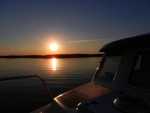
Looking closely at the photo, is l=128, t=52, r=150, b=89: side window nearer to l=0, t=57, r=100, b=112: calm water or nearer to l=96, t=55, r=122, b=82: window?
l=96, t=55, r=122, b=82: window

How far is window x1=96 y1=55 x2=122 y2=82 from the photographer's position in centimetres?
384

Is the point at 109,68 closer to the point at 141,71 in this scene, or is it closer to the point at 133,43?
the point at 141,71

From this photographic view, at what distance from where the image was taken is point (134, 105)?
252 centimetres

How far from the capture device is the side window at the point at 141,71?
9.93 feet

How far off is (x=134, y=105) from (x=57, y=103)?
74.8 inches

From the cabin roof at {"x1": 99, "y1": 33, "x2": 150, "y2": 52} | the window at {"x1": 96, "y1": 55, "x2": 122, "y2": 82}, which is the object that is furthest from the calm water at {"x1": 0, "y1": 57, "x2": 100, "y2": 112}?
the cabin roof at {"x1": 99, "y1": 33, "x2": 150, "y2": 52}

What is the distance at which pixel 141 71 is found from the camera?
3242mm

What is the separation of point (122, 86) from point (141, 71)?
0.41 meters

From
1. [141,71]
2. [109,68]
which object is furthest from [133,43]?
[109,68]

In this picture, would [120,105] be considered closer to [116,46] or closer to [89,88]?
[116,46]

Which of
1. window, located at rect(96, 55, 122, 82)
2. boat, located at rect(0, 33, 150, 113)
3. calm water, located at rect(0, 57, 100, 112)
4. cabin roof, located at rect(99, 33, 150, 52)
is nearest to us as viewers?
boat, located at rect(0, 33, 150, 113)

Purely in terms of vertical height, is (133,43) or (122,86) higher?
(133,43)

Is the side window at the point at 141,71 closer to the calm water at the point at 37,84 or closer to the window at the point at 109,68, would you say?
the window at the point at 109,68

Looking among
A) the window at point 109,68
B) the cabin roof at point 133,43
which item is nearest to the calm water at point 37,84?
the window at point 109,68
